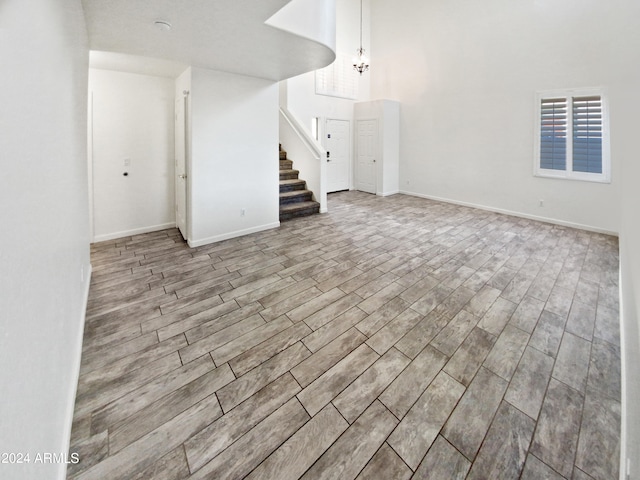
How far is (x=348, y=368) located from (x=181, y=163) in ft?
13.2

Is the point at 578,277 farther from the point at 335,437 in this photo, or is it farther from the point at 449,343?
the point at 335,437

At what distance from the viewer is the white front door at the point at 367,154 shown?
27.3ft

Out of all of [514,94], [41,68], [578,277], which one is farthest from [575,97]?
[41,68]

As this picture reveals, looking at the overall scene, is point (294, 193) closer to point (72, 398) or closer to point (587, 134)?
point (72, 398)

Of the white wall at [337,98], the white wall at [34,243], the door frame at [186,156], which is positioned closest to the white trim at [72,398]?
the white wall at [34,243]

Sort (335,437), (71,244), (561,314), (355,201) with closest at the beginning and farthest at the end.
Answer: (335,437)
(71,244)
(561,314)
(355,201)

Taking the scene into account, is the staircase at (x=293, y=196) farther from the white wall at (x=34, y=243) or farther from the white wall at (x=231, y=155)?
the white wall at (x=34, y=243)

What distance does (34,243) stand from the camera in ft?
3.59

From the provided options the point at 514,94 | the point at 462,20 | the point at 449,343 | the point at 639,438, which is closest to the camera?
the point at 639,438

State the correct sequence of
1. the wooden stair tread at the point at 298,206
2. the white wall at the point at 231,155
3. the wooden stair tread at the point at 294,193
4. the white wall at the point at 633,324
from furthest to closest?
the wooden stair tread at the point at 294,193
the wooden stair tread at the point at 298,206
the white wall at the point at 231,155
the white wall at the point at 633,324

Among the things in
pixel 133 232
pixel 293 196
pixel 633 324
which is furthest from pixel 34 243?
pixel 293 196

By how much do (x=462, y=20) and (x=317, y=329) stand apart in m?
7.67

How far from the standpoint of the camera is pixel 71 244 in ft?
6.62

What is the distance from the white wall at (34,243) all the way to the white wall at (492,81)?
22.2 ft
